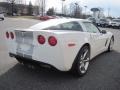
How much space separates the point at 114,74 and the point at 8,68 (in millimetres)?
2721

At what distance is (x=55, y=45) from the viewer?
14.6 ft

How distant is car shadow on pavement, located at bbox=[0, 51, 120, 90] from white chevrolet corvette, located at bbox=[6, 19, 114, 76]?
31 cm

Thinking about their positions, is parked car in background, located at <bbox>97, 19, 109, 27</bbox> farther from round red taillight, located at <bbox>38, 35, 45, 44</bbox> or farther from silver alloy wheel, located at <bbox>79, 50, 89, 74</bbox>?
round red taillight, located at <bbox>38, 35, 45, 44</bbox>

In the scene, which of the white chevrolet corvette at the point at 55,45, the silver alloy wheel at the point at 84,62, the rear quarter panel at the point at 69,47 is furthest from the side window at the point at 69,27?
the silver alloy wheel at the point at 84,62

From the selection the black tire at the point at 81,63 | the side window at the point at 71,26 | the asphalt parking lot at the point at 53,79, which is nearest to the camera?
the asphalt parking lot at the point at 53,79

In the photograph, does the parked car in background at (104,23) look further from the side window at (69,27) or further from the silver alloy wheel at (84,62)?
the silver alloy wheel at (84,62)

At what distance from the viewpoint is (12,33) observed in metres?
5.10

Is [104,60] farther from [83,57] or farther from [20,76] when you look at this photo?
[20,76]

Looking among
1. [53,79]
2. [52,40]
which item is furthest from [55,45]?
[53,79]

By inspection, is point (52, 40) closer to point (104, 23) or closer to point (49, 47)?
point (49, 47)

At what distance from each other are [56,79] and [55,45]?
3.14 feet

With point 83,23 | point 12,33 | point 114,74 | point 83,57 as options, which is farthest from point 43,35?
point 114,74

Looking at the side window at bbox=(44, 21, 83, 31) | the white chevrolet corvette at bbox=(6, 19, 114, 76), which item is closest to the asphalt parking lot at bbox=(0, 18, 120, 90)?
the white chevrolet corvette at bbox=(6, 19, 114, 76)

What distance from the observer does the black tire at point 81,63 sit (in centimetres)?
502
